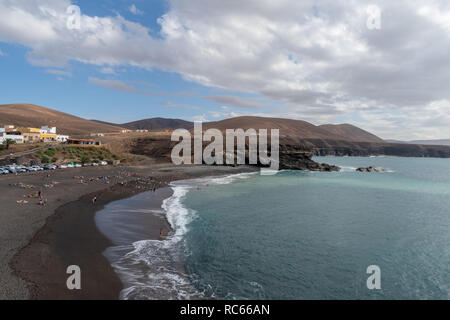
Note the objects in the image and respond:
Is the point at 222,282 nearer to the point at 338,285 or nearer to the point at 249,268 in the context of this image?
the point at 249,268

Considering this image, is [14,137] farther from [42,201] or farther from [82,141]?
[42,201]

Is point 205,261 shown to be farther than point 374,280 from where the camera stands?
Yes

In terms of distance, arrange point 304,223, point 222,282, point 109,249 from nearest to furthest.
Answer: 1. point 222,282
2. point 109,249
3. point 304,223

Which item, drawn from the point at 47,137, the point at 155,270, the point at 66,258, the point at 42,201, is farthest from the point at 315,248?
the point at 47,137

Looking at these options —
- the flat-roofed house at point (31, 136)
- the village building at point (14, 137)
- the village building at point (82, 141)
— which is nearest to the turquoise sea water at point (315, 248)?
the village building at point (82, 141)
